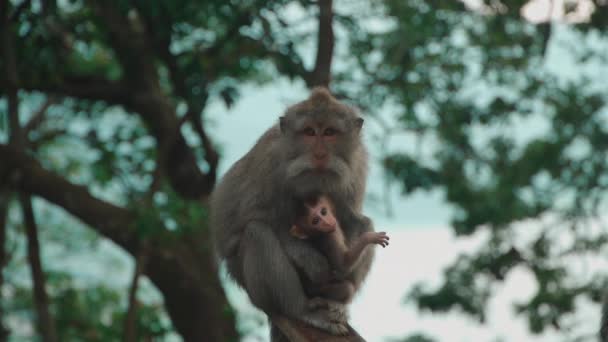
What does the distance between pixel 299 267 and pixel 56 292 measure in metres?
8.41

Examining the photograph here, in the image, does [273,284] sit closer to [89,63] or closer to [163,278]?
[163,278]

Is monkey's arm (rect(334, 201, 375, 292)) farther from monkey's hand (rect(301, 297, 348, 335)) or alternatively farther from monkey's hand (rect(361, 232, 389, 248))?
monkey's hand (rect(361, 232, 389, 248))

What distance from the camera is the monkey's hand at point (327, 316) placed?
419 centimetres

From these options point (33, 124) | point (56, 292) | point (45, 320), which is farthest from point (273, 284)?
point (56, 292)

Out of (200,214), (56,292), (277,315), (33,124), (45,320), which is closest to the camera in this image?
(277,315)

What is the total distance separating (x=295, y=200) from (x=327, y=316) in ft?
2.22

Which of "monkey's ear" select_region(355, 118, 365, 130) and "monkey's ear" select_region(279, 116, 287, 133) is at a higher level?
"monkey's ear" select_region(355, 118, 365, 130)

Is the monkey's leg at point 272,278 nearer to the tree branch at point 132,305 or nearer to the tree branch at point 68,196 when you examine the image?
the tree branch at point 132,305

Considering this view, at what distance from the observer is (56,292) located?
40.1 feet

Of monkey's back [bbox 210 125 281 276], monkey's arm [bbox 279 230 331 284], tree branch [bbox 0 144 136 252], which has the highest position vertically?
tree branch [bbox 0 144 136 252]

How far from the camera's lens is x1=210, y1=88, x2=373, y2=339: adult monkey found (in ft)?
15.0

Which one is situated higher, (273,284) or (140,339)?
(140,339)

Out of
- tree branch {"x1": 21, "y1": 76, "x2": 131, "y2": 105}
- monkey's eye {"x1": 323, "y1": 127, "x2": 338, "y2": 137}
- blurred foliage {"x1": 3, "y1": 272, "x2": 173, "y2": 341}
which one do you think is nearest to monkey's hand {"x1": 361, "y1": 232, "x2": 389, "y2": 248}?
monkey's eye {"x1": 323, "y1": 127, "x2": 338, "y2": 137}

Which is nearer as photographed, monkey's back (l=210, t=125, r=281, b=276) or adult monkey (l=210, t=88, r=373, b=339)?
adult monkey (l=210, t=88, r=373, b=339)
